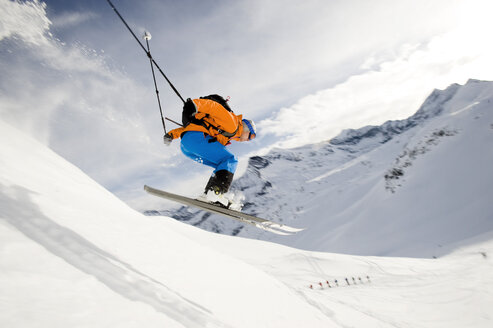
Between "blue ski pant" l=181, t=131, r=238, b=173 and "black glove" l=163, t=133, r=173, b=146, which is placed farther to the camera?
"black glove" l=163, t=133, r=173, b=146

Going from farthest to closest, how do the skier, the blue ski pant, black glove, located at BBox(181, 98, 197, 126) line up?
the blue ski pant → the skier → black glove, located at BBox(181, 98, 197, 126)

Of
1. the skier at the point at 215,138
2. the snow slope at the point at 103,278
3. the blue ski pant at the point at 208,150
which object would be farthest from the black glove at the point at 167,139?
the snow slope at the point at 103,278

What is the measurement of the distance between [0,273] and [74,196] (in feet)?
7.88

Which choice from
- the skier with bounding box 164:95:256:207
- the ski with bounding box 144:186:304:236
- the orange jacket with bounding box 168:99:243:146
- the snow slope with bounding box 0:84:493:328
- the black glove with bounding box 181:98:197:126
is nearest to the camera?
the snow slope with bounding box 0:84:493:328

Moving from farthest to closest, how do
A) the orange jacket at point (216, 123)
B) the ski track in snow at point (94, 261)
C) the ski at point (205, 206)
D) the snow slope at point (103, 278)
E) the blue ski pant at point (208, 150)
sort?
the ski at point (205, 206) < the blue ski pant at point (208, 150) < the orange jacket at point (216, 123) < the ski track in snow at point (94, 261) < the snow slope at point (103, 278)

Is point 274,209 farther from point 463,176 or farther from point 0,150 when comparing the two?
point 0,150

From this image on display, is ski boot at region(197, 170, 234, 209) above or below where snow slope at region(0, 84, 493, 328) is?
above

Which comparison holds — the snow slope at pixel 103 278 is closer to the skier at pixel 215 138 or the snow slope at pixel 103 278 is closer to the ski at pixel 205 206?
the ski at pixel 205 206

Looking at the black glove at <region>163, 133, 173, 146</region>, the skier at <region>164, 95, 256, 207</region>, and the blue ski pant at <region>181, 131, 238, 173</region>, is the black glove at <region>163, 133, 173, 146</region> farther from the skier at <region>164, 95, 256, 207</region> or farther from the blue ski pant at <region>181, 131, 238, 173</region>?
the blue ski pant at <region>181, 131, 238, 173</region>

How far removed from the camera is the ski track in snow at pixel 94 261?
2010mm

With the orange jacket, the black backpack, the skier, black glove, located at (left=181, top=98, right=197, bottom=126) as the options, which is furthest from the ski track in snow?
the black backpack

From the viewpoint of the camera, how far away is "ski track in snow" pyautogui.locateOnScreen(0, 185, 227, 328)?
79.1 inches

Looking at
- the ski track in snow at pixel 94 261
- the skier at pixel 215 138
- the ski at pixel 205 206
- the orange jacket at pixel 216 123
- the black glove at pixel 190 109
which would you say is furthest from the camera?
→ the ski at pixel 205 206

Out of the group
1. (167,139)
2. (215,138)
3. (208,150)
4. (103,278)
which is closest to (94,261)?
(103,278)
